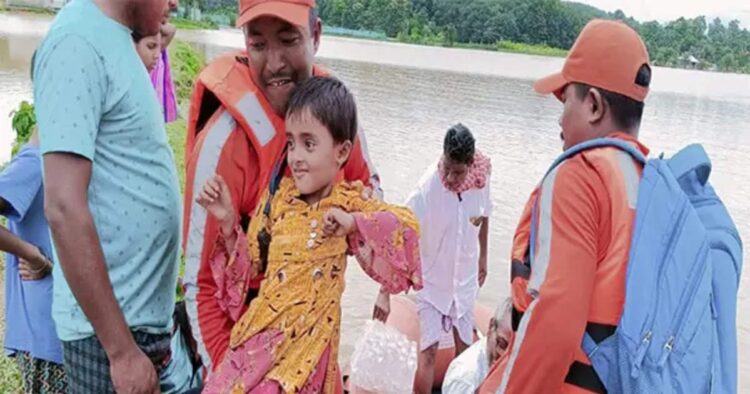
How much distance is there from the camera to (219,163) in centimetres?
188

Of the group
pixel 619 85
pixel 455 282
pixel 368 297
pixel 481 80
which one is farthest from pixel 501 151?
pixel 481 80

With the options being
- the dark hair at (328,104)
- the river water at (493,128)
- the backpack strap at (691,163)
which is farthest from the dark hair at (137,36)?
the river water at (493,128)

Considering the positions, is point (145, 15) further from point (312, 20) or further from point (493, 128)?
point (493, 128)

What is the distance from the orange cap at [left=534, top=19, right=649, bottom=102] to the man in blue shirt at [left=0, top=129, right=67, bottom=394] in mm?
1675

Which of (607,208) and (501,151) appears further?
(501,151)

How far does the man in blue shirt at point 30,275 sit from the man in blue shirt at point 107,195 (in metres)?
0.59

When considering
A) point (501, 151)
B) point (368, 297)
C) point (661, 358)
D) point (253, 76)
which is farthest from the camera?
point (501, 151)

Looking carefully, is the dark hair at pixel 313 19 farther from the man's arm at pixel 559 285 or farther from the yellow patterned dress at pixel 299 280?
the man's arm at pixel 559 285

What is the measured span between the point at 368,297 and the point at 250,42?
5350mm

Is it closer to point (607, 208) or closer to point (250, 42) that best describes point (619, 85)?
point (607, 208)

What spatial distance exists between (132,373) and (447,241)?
2.89 m

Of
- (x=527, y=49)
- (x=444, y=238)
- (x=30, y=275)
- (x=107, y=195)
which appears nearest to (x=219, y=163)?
(x=107, y=195)

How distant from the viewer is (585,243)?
1.81 meters

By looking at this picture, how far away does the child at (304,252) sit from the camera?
1.83 metres
